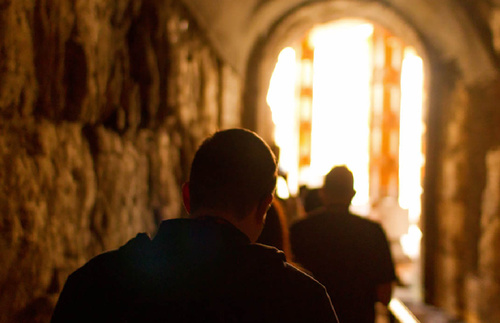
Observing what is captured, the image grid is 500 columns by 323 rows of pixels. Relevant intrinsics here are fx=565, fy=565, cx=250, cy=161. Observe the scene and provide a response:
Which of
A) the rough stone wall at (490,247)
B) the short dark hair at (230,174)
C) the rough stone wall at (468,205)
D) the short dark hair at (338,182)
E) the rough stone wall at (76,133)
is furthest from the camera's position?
the rough stone wall at (468,205)

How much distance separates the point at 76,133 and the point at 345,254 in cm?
143

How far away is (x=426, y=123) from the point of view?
Result: 24.0 ft

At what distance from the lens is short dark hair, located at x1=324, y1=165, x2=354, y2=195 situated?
2.94m

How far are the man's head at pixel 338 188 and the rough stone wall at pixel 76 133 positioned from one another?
99cm

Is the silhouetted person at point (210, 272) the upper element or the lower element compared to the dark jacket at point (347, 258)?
upper

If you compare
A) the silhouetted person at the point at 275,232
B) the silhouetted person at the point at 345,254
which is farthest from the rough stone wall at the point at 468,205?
the silhouetted person at the point at 275,232

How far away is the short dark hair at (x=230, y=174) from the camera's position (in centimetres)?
115

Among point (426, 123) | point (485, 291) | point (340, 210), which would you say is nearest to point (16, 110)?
point (340, 210)

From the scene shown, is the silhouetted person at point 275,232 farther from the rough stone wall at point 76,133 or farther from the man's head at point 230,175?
the man's head at point 230,175

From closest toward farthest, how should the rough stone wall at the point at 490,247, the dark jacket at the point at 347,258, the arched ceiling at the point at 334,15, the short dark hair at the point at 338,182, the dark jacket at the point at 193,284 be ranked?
the dark jacket at the point at 193,284 → the dark jacket at the point at 347,258 → the short dark hair at the point at 338,182 → the rough stone wall at the point at 490,247 → the arched ceiling at the point at 334,15

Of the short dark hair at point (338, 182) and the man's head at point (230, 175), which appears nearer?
the man's head at point (230, 175)

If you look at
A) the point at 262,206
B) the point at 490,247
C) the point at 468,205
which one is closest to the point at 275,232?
the point at 262,206

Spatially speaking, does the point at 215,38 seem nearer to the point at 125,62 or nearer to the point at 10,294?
the point at 125,62

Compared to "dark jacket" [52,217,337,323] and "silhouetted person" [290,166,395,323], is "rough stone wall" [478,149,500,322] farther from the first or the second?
"dark jacket" [52,217,337,323]
